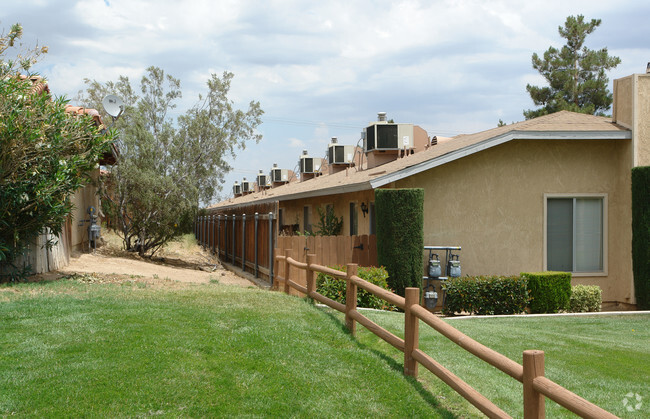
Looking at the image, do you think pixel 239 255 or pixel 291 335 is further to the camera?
pixel 239 255

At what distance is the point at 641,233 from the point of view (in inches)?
520

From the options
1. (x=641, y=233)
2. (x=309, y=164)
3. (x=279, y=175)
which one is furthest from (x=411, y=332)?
(x=279, y=175)

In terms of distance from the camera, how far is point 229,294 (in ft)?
37.4

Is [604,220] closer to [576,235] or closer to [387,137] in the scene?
[576,235]

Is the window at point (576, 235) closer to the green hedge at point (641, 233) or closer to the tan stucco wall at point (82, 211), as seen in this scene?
the green hedge at point (641, 233)

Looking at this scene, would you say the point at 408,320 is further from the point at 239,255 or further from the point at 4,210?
the point at 239,255

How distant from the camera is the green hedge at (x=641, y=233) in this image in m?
13.1

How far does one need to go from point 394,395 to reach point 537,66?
38233 mm

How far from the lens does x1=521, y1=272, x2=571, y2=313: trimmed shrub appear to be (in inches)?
523

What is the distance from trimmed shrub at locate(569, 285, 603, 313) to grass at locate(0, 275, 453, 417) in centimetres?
664

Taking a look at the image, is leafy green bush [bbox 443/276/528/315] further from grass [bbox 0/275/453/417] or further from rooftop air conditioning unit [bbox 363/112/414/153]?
rooftop air conditioning unit [bbox 363/112/414/153]

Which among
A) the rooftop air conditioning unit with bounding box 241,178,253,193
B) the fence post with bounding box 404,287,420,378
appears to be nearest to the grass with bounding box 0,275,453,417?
the fence post with bounding box 404,287,420,378

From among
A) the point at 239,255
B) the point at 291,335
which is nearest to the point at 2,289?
the point at 291,335

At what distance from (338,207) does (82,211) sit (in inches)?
311
